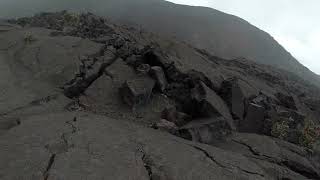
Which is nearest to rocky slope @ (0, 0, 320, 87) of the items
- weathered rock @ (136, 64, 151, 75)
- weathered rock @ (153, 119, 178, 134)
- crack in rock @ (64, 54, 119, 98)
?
weathered rock @ (136, 64, 151, 75)

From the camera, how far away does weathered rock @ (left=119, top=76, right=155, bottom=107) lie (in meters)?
12.8

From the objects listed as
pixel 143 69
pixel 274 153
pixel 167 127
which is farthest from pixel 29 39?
pixel 274 153

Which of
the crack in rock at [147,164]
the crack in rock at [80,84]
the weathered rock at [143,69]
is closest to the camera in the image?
the crack in rock at [147,164]

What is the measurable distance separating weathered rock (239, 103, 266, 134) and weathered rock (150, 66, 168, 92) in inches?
116

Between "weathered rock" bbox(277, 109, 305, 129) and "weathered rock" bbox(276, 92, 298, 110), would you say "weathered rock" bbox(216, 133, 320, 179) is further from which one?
"weathered rock" bbox(276, 92, 298, 110)

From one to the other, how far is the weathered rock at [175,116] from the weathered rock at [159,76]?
1.41 m

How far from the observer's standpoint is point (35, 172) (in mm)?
7719

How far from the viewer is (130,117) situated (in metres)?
12.1

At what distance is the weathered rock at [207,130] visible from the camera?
11.4 metres

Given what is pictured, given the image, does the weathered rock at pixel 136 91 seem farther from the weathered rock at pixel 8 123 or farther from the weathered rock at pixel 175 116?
the weathered rock at pixel 8 123

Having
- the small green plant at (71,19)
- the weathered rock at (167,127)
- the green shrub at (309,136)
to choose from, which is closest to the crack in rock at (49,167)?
the weathered rock at (167,127)

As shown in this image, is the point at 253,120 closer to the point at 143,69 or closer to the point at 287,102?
the point at 287,102

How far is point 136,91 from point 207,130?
2.71 m

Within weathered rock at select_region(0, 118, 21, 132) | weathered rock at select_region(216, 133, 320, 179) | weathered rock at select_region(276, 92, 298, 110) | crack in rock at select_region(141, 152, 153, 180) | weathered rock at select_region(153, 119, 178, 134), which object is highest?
crack in rock at select_region(141, 152, 153, 180)
